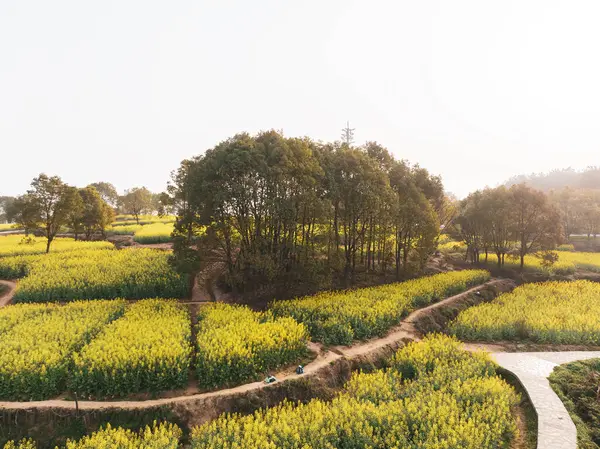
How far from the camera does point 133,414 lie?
37.4 ft

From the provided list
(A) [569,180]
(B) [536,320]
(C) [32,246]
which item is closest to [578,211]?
(B) [536,320]

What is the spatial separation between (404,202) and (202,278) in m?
16.2

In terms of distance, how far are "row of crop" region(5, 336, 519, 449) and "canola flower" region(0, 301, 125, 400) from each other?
200 cm

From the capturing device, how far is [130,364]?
1243 centimetres

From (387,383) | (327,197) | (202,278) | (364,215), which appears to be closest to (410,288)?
(364,215)

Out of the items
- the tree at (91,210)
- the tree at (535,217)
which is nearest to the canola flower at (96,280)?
the tree at (91,210)

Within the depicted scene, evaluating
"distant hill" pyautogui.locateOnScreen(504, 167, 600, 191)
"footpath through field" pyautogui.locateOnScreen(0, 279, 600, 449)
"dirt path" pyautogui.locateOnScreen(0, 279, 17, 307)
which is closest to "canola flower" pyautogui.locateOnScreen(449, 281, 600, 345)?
"footpath through field" pyautogui.locateOnScreen(0, 279, 600, 449)

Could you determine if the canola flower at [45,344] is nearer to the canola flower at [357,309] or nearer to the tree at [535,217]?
the canola flower at [357,309]

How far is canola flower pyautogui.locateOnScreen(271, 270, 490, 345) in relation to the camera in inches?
679

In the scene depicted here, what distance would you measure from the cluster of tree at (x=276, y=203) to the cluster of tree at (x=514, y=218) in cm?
925

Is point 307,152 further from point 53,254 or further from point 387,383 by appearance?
point 53,254

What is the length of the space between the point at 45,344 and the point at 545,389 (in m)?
19.4

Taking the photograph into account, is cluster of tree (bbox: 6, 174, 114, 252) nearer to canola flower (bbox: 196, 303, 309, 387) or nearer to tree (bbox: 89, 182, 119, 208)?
canola flower (bbox: 196, 303, 309, 387)

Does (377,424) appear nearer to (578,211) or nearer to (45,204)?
(45,204)
